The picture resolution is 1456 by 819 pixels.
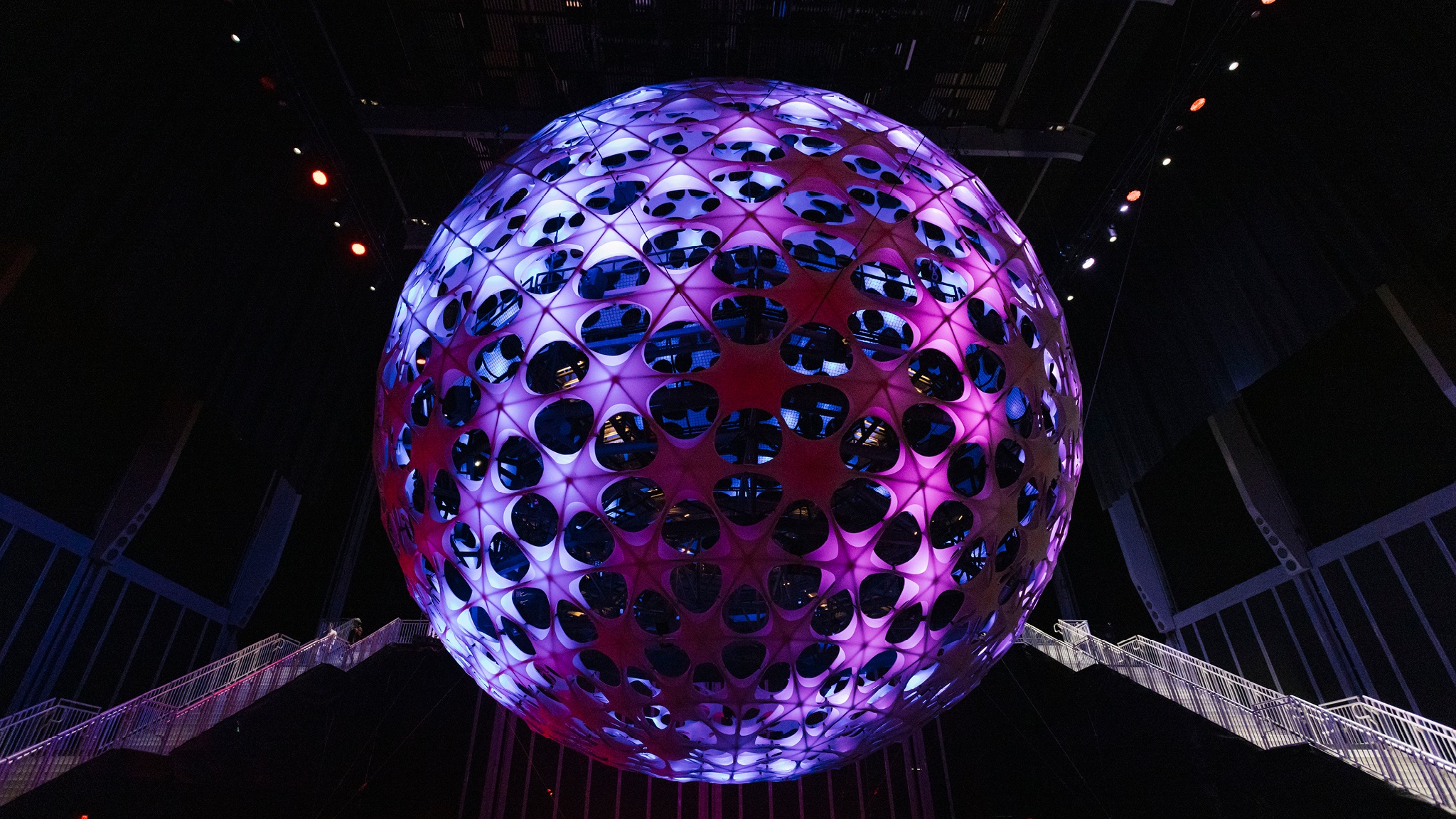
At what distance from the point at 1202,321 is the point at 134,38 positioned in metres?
20.3

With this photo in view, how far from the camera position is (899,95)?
1441cm

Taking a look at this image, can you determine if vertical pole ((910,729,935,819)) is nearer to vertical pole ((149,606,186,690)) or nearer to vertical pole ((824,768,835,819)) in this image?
vertical pole ((824,768,835,819))

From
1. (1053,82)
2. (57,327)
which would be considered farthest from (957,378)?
(57,327)

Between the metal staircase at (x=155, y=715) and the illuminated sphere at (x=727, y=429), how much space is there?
7.96 m

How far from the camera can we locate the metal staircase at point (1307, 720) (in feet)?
31.5

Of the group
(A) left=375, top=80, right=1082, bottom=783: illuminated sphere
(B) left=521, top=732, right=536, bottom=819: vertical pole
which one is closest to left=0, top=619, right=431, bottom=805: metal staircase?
(B) left=521, top=732, right=536, bottom=819: vertical pole

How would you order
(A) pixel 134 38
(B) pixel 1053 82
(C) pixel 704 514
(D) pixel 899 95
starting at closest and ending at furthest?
(C) pixel 704 514
(A) pixel 134 38
(D) pixel 899 95
(B) pixel 1053 82

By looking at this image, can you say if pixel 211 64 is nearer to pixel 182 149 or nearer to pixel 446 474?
pixel 182 149

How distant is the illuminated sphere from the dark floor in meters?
8.36

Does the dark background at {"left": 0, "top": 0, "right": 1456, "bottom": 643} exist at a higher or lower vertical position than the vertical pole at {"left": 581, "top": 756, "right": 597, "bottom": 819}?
higher

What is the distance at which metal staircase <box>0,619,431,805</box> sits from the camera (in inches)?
399

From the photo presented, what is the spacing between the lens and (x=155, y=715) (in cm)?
1190

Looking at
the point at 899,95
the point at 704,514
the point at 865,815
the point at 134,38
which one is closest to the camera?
the point at 704,514

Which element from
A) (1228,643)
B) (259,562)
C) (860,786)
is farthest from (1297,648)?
(259,562)
